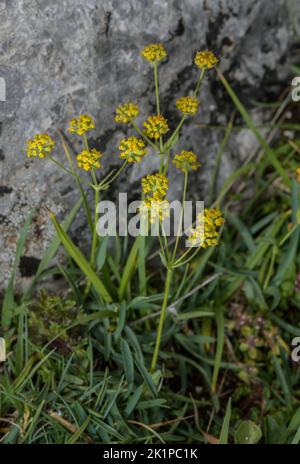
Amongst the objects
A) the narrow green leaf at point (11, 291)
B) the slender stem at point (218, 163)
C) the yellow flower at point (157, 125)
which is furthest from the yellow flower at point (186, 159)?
the slender stem at point (218, 163)

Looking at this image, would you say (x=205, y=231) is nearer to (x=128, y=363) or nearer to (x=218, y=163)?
(x=128, y=363)

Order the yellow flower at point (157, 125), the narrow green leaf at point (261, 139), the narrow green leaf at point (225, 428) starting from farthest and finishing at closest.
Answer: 1. the narrow green leaf at point (261, 139)
2. the narrow green leaf at point (225, 428)
3. the yellow flower at point (157, 125)

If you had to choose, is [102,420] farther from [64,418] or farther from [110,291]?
[110,291]

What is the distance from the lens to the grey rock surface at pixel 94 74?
2.25 meters

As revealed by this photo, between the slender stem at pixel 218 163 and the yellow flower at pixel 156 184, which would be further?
the slender stem at pixel 218 163

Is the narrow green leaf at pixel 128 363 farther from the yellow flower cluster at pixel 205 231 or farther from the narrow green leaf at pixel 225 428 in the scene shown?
the yellow flower cluster at pixel 205 231

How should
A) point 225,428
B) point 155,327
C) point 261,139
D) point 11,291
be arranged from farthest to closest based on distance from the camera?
point 261,139
point 155,327
point 11,291
point 225,428

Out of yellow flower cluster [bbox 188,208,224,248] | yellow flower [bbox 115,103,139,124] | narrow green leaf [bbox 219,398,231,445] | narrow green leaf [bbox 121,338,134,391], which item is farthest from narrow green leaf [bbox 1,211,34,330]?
narrow green leaf [bbox 219,398,231,445]

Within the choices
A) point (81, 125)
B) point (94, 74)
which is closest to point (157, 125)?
point (81, 125)

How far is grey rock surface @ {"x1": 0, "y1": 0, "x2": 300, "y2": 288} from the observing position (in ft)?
7.39

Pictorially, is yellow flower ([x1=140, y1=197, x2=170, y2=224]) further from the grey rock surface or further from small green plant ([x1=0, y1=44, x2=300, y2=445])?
the grey rock surface

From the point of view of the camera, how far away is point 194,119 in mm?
2781

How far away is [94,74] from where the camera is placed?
2.40m
